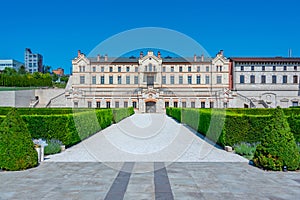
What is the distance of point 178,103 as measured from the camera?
4947 cm

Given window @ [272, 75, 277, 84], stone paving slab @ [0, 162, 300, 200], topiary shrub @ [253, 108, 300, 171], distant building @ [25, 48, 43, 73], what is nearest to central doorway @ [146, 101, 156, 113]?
window @ [272, 75, 277, 84]

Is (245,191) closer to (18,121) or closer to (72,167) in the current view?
(72,167)

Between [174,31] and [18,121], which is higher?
[174,31]

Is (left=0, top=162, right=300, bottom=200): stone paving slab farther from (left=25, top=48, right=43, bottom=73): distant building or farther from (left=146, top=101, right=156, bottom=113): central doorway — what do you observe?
(left=25, top=48, right=43, bottom=73): distant building

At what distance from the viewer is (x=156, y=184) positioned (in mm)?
5727

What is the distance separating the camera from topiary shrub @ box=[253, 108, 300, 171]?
7.05 m

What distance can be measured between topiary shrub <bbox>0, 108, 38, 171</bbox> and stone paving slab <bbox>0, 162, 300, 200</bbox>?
24 cm

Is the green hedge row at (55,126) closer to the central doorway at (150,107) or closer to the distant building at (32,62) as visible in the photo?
the central doorway at (150,107)

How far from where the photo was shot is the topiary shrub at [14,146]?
6.96 m

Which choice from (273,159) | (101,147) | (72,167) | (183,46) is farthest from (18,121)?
(183,46)

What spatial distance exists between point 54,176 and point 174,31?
7.73m

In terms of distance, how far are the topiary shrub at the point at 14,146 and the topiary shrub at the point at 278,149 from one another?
19.3ft

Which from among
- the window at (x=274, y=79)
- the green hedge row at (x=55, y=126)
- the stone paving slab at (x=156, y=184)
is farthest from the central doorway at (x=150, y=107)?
the stone paving slab at (x=156, y=184)

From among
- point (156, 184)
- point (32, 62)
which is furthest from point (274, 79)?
point (32, 62)
